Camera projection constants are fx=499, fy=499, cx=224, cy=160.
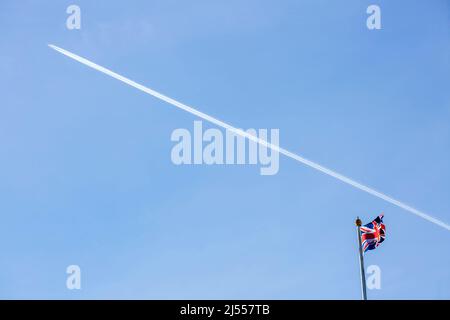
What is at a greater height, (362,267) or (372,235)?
(372,235)

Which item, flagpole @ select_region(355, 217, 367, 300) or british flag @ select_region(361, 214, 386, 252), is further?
british flag @ select_region(361, 214, 386, 252)

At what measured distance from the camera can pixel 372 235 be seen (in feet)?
88.2

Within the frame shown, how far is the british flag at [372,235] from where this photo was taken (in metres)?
26.8

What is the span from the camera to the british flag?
87.9 ft

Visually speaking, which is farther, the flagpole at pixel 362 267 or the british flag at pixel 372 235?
the british flag at pixel 372 235

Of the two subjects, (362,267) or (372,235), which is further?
(372,235)
